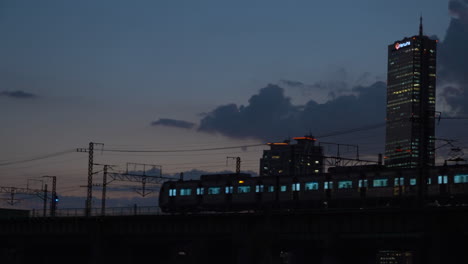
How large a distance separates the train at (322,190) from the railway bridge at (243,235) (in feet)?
12.5

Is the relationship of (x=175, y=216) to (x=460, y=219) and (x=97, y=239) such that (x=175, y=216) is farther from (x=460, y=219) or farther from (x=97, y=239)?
(x=460, y=219)

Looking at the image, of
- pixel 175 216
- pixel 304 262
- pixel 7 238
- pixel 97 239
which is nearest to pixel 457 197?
pixel 175 216

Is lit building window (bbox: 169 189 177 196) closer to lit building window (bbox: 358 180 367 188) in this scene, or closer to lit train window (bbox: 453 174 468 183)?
lit building window (bbox: 358 180 367 188)

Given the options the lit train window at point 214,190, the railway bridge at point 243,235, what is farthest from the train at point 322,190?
the railway bridge at point 243,235

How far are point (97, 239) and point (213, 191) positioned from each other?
14.1 meters

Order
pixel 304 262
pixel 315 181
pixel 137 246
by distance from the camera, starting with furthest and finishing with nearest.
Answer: pixel 304 262, pixel 137 246, pixel 315 181

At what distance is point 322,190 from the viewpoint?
74.8m

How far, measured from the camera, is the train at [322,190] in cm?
6656

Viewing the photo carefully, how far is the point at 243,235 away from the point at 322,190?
365 inches

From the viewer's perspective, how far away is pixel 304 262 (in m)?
110

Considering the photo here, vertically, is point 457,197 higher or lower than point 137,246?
higher

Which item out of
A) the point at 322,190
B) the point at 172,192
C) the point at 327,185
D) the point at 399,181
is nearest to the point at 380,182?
the point at 399,181

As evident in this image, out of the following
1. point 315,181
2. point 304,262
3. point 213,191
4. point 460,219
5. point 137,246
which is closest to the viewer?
point 460,219

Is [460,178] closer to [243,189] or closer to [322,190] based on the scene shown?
[322,190]
